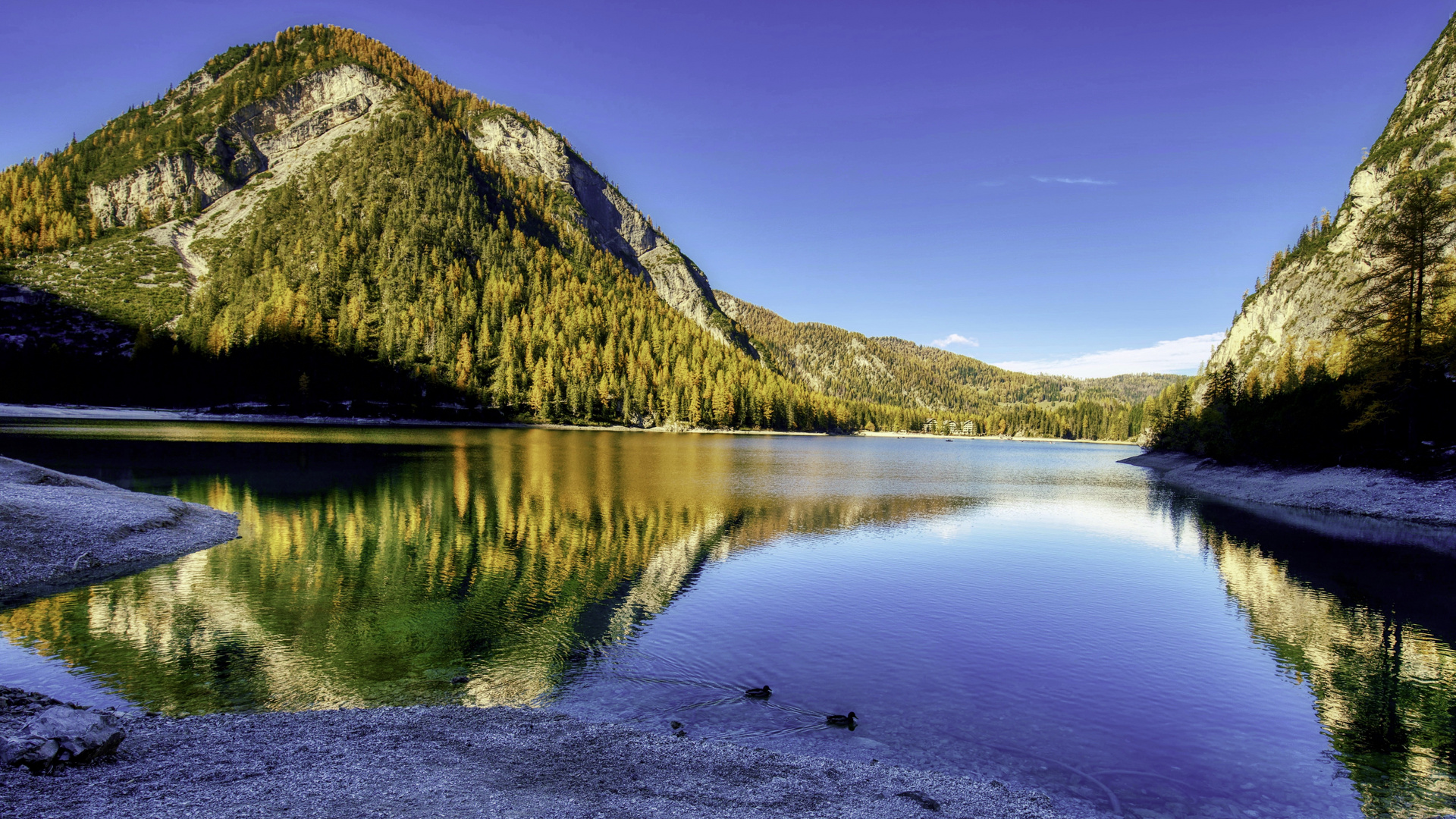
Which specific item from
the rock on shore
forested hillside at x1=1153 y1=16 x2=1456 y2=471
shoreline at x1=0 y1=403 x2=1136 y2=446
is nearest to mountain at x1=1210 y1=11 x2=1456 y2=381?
forested hillside at x1=1153 y1=16 x2=1456 y2=471

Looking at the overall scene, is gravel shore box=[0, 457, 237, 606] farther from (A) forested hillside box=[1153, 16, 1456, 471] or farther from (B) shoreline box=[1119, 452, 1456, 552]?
(A) forested hillside box=[1153, 16, 1456, 471]

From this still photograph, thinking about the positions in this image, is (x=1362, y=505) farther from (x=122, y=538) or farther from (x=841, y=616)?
(x=122, y=538)

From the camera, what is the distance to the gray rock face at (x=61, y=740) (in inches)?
291

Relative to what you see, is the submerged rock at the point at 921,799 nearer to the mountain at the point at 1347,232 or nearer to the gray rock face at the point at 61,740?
the gray rock face at the point at 61,740

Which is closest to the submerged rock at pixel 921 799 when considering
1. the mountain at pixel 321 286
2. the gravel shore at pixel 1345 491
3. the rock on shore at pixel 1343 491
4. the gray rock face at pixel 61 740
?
the gray rock face at pixel 61 740

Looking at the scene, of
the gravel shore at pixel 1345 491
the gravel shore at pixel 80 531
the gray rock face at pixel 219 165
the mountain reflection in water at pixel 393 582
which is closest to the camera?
the mountain reflection in water at pixel 393 582

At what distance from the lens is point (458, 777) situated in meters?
8.34

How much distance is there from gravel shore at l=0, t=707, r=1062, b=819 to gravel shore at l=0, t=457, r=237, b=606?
12760 mm

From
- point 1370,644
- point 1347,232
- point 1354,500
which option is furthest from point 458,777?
point 1347,232

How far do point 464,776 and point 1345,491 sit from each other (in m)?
55.8

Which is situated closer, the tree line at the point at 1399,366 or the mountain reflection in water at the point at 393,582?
the mountain reflection in water at the point at 393,582

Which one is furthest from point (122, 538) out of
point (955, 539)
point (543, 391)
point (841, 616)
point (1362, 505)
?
point (543, 391)

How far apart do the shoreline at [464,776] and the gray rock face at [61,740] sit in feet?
0.66

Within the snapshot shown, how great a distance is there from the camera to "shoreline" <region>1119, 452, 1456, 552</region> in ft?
113
